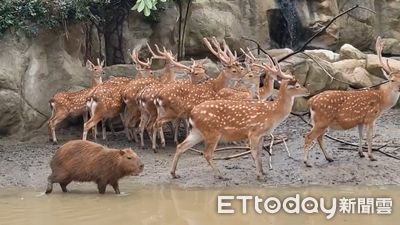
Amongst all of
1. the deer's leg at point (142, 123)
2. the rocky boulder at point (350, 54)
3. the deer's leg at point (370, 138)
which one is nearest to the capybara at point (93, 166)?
the deer's leg at point (142, 123)

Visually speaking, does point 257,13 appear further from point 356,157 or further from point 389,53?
point 356,157

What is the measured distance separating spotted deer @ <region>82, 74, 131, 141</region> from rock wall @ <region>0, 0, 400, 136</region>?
38.2 inches

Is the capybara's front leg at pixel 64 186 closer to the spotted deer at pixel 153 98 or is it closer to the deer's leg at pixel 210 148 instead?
the deer's leg at pixel 210 148

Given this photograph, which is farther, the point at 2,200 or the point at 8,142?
the point at 8,142

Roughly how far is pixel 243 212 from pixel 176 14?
6.34 m

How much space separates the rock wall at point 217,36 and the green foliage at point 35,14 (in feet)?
0.61

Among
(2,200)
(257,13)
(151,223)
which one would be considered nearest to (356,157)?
(151,223)

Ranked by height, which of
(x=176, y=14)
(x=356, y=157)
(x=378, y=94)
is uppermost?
(x=176, y=14)

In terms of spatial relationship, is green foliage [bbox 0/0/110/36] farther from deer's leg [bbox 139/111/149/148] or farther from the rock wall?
deer's leg [bbox 139/111/149/148]

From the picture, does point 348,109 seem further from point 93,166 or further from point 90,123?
point 90,123

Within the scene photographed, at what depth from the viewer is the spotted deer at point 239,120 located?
898 cm

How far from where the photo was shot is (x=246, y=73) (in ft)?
35.8

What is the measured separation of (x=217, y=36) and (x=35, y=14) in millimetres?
4300

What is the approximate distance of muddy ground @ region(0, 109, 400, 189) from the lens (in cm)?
905
